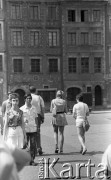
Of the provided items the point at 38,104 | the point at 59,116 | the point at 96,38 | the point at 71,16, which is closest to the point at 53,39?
the point at 71,16

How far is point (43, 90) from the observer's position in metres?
44.3

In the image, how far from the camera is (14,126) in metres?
8.33

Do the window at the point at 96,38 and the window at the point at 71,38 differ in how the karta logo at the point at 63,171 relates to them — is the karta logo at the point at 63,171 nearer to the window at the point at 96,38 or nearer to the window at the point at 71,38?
the window at the point at 71,38

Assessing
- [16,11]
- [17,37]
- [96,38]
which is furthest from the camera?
[96,38]

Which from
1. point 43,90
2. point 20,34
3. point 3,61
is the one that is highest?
point 20,34

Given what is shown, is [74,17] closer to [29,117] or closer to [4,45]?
[4,45]

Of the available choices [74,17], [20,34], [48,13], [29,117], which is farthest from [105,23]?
[29,117]

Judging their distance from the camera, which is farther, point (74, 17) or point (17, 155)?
point (74, 17)

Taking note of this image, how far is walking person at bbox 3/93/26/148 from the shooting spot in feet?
26.4

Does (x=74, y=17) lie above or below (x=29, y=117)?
above

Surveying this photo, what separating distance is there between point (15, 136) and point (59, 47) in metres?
37.4

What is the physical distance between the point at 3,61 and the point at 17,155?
4265 cm

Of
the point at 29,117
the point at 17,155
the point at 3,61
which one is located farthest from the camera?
the point at 3,61

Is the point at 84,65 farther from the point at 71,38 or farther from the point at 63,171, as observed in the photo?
the point at 63,171
